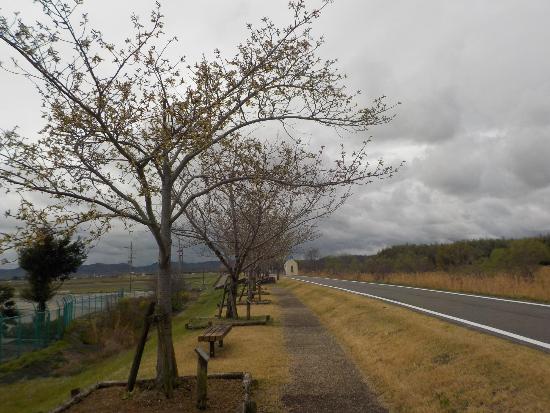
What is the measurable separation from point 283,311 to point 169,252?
46.4ft

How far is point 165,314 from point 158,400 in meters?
1.16

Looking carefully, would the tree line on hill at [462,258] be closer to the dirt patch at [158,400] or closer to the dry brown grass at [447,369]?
the dry brown grass at [447,369]

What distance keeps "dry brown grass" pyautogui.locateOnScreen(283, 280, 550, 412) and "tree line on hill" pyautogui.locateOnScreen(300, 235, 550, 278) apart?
2816 centimetres

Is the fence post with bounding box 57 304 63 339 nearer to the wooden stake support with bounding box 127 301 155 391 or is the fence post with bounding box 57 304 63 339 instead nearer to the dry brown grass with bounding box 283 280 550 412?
the dry brown grass with bounding box 283 280 550 412

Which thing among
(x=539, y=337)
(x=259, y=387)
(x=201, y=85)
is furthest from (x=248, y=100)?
(x=539, y=337)

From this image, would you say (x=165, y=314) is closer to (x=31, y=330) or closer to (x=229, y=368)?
(x=229, y=368)

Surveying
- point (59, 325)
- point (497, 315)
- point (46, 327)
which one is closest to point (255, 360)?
point (497, 315)

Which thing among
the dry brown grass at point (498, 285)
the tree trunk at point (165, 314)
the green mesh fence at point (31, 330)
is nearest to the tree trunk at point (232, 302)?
the green mesh fence at point (31, 330)

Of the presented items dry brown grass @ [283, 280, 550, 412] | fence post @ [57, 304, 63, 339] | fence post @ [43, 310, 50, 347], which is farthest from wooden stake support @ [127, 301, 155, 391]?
fence post @ [57, 304, 63, 339]

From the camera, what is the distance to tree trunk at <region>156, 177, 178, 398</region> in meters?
7.59

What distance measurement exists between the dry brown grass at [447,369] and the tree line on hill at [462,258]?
28.2 metres

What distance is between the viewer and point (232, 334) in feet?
48.2

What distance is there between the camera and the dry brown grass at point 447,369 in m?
6.13

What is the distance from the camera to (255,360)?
1050 centimetres
